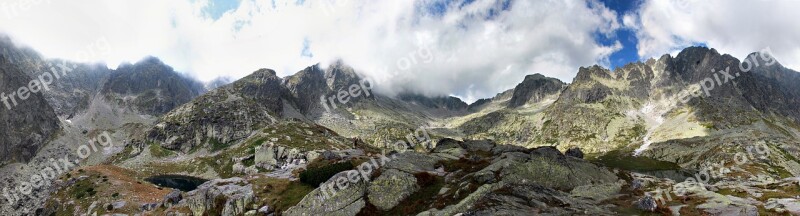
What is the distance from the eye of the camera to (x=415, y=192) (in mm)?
52375

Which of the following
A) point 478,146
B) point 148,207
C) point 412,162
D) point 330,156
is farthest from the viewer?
point 478,146

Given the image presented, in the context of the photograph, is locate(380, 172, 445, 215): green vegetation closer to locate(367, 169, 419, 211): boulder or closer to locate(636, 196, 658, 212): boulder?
locate(367, 169, 419, 211): boulder

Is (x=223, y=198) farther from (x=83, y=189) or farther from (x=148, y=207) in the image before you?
(x=83, y=189)

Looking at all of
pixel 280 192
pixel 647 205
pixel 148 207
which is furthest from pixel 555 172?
pixel 148 207

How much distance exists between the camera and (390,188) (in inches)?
2058

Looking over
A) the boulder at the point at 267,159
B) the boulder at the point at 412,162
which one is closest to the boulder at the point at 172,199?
the boulder at the point at 412,162

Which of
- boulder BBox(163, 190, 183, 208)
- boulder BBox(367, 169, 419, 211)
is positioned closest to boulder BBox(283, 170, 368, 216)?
boulder BBox(367, 169, 419, 211)

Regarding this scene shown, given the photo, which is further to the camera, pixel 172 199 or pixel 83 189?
pixel 83 189

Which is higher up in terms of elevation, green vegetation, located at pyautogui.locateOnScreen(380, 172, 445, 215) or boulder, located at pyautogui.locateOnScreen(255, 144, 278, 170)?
→ boulder, located at pyautogui.locateOnScreen(255, 144, 278, 170)

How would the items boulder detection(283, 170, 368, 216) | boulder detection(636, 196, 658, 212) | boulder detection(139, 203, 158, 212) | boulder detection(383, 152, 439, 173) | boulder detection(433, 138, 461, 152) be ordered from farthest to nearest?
boulder detection(433, 138, 461, 152) < boulder detection(139, 203, 158, 212) < boulder detection(383, 152, 439, 173) < boulder detection(283, 170, 368, 216) < boulder detection(636, 196, 658, 212)

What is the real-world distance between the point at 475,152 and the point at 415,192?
30.5 meters

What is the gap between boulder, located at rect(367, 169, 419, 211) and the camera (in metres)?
50.8

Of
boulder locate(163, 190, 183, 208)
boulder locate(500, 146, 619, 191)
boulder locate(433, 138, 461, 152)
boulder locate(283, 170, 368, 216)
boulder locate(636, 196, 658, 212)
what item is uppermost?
boulder locate(433, 138, 461, 152)

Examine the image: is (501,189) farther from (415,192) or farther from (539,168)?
(539,168)
